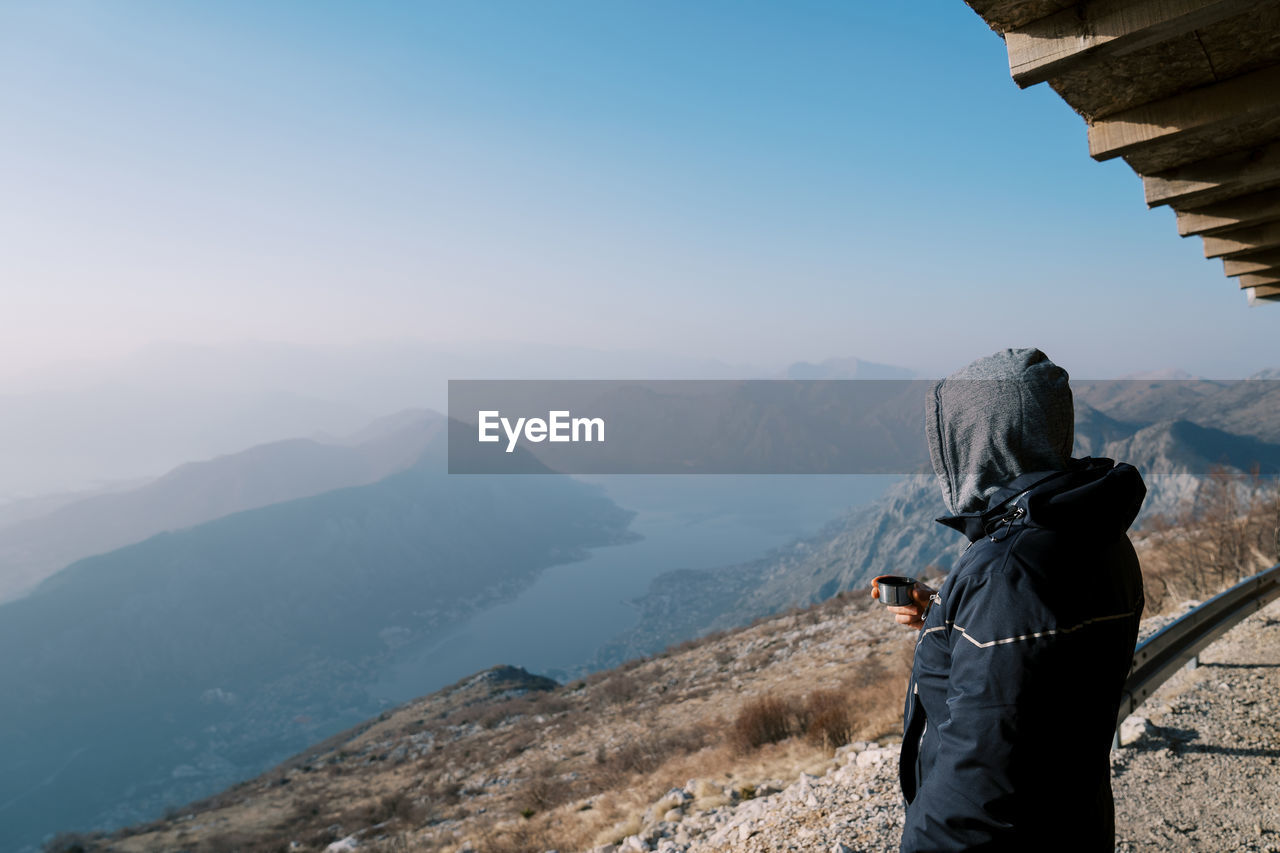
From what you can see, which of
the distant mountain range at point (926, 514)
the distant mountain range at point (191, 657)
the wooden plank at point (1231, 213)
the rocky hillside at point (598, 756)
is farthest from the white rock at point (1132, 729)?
the distant mountain range at point (191, 657)

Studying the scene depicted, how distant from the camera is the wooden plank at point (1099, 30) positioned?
6.99 feet

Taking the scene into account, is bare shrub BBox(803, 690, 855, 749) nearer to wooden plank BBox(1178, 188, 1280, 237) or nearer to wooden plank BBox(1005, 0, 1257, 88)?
wooden plank BBox(1178, 188, 1280, 237)

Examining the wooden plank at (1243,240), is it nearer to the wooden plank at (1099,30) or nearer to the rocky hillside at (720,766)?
the rocky hillside at (720,766)

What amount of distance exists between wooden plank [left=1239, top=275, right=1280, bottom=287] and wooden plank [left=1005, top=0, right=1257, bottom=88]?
5001 millimetres

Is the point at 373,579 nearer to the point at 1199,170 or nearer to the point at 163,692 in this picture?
the point at 163,692

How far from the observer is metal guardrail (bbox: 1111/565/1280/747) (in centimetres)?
362

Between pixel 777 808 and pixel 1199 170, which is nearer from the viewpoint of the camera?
pixel 1199 170

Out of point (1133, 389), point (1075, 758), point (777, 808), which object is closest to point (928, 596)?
point (1075, 758)

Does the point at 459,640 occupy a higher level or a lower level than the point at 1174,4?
lower

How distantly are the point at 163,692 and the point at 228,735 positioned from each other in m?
27.8

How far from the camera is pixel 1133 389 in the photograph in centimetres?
14088

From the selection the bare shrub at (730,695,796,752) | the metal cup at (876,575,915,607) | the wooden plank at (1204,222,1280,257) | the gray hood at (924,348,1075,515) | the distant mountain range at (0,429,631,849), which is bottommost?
the distant mountain range at (0,429,631,849)

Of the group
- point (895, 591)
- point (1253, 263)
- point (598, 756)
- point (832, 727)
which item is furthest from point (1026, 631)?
point (598, 756)

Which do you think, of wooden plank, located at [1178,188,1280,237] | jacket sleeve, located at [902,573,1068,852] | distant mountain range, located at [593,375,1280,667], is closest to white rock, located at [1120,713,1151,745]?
wooden plank, located at [1178,188,1280,237]
